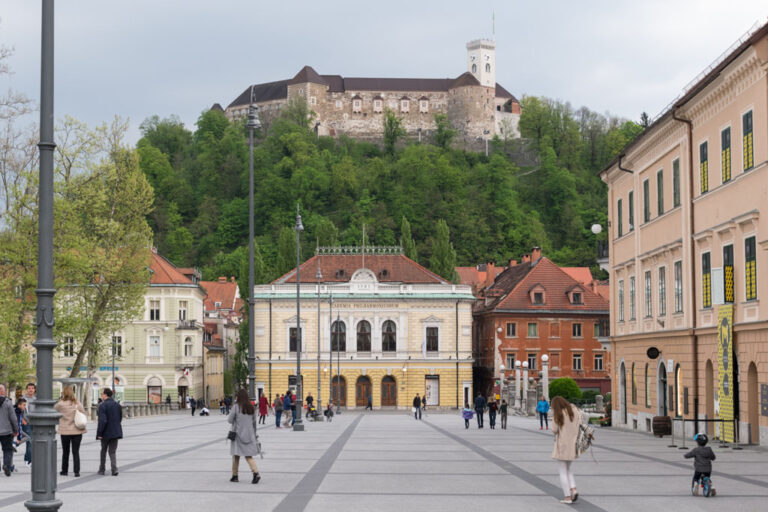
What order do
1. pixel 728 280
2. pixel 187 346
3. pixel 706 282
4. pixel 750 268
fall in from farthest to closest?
pixel 187 346, pixel 706 282, pixel 728 280, pixel 750 268

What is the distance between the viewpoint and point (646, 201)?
41.0m

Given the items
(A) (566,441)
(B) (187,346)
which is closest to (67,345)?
(B) (187,346)

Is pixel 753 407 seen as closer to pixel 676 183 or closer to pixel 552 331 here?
pixel 676 183

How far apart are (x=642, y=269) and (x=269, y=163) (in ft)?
417

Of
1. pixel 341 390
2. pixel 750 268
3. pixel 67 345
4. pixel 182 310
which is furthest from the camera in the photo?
pixel 341 390

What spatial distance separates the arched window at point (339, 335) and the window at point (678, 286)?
171ft

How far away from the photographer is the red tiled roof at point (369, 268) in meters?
89.8

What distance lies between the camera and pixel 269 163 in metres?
165

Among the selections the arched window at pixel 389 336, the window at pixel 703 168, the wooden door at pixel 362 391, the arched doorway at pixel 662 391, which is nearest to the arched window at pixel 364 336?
the arched window at pixel 389 336

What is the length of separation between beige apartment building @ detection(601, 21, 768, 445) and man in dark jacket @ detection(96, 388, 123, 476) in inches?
606

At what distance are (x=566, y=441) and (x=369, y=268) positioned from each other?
7427cm

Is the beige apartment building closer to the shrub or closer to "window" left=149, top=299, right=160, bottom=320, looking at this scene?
the shrub

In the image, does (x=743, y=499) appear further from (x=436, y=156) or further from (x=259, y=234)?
(x=436, y=156)

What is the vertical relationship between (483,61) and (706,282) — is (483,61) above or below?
above
